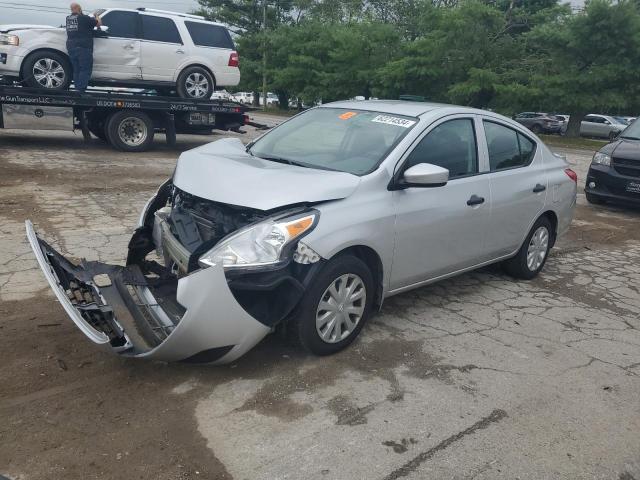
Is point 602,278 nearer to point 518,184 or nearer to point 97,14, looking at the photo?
point 518,184

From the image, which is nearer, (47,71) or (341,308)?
(341,308)

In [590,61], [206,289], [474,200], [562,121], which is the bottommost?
[206,289]

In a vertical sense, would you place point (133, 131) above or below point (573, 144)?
above

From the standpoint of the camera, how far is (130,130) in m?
12.7

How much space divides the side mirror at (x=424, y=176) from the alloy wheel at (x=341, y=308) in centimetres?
78

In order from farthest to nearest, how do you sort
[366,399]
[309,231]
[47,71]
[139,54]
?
[139,54], [47,71], [309,231], [366,399]

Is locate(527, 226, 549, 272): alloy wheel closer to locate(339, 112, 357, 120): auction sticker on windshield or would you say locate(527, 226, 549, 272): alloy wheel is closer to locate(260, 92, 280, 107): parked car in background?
locate(339, 112, 357, 120): auction sticker on windshield

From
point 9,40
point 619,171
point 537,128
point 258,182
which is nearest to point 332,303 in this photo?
point 258,182

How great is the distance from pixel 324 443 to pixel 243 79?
46630 mm

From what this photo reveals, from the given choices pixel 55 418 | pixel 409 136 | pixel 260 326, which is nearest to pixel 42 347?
pixel 55 418

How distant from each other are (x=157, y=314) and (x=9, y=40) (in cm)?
914

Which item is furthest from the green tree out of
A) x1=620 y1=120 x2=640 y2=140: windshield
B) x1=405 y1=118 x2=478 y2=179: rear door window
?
x1=405 y1=118 x2=478 y2=179: rear door window

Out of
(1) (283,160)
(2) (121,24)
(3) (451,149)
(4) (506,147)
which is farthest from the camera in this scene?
(2) (121,24)

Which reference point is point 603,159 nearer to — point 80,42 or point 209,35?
point 209,35
